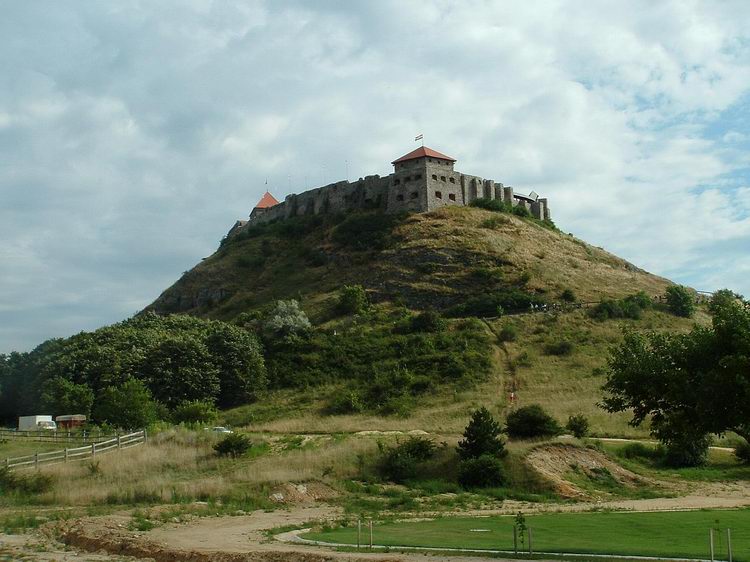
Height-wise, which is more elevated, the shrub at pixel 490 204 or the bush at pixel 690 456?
the shrub at pixel 490 204

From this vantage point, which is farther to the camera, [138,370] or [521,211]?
[521,211]

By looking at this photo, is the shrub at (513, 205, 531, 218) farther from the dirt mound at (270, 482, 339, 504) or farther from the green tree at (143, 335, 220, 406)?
the dirt mound at (270, 482, 339, 504)

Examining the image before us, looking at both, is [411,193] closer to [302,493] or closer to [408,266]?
[408,266]

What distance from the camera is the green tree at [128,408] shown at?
4734cm

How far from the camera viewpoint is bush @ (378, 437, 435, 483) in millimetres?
35594

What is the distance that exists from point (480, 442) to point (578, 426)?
9.15m

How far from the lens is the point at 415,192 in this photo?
301 feet

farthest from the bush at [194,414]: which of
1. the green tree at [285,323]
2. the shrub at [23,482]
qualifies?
the shrub at [23,482]

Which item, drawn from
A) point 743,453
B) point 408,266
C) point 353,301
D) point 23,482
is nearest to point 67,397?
point 23,482

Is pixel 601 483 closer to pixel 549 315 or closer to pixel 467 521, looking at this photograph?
pixel 467 521

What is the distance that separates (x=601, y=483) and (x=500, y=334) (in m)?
32.0

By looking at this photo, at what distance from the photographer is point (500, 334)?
221 feet

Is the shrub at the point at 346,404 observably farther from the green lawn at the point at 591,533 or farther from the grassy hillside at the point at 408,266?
the green lawn at the point at 591,533

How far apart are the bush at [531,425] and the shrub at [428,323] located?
28.4 meters
